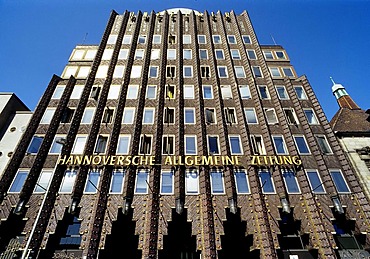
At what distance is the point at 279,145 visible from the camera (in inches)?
1112

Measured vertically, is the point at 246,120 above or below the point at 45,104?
below

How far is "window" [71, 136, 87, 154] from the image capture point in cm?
2634

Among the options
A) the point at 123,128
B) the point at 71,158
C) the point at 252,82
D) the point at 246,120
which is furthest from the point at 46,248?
the point at 252,82

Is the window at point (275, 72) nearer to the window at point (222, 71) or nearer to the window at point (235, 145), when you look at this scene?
the window at point (222, 71)

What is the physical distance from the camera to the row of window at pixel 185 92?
32016mm

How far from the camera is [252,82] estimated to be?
34062 millimetres

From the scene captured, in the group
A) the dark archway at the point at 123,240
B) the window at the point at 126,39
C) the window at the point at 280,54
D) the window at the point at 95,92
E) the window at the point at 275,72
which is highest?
the window at the point at 126,39

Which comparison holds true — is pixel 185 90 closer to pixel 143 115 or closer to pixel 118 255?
pixel 143 115

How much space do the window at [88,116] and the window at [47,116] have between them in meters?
4.16

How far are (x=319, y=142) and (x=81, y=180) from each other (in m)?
28.9

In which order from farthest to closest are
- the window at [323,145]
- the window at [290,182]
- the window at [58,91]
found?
the window at [58,91]
the window at [323,145]
the window at [290,182]

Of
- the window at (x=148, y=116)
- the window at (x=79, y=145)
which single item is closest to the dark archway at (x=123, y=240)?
the window at (x=79, y=145)

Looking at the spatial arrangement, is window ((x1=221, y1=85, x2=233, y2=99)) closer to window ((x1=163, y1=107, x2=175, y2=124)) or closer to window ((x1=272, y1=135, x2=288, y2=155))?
window ((x1=163, y1=107, x2=175, y2=124))

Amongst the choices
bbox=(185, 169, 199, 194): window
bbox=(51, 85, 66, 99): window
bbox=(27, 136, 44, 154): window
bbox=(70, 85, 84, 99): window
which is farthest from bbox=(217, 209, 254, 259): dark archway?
bbox=(51, 85, 66, 99): window
